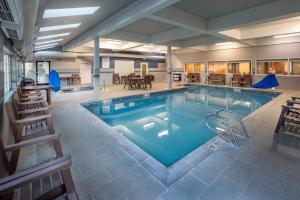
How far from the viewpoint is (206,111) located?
5.54 m

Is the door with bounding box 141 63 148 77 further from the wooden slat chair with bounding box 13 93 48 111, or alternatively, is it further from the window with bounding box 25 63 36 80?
the wooden slat chair with bounding box 13 93 48 111

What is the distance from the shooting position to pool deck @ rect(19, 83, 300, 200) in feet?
5.41

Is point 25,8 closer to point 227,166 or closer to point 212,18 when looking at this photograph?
point 227,166

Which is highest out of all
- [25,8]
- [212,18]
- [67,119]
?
[212,18]

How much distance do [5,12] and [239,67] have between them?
11.9m

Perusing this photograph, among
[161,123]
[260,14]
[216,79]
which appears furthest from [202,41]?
[161,123]

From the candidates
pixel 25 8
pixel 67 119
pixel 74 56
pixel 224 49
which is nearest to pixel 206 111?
pixel 67 119

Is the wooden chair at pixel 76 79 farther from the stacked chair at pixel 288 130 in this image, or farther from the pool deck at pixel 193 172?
the stacked chair at pixel 288 130

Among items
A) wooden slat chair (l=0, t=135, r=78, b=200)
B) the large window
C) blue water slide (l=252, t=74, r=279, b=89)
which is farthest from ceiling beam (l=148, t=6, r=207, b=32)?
the large window

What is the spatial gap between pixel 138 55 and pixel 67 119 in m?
10.6

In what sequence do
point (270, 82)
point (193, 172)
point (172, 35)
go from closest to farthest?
point (193, 172), point (172, 35), point (270, 82)

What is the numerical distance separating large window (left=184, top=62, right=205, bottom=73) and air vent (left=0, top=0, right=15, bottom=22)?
12321mm

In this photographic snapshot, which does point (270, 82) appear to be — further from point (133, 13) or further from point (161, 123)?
point (133, 13)

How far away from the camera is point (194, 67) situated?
44.4 feet
